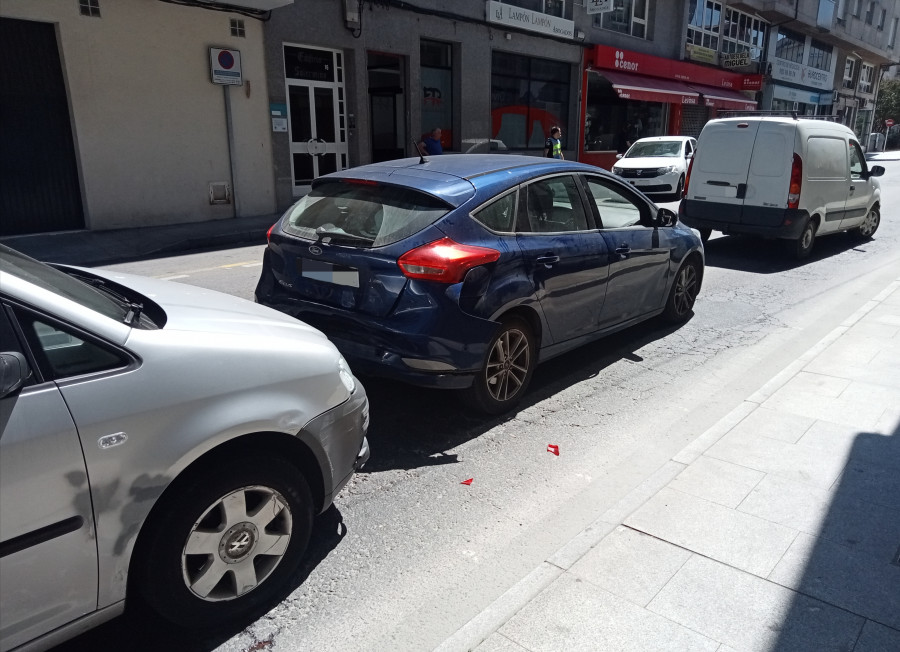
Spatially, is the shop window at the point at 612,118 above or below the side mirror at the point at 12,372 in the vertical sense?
above

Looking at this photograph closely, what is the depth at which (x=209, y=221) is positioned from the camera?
13461 mm

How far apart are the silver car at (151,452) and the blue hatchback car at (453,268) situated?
1.08 meters

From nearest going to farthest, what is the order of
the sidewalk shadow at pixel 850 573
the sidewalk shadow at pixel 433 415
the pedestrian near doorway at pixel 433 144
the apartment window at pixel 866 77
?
the sidewalk shadow at pixel 850 573 < the sidewalk shadow at pixel 433 415 < the pedestrian near doorway at pixel 433 144 < the apartment window at pixel 866 77

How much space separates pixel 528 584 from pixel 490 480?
988 millimetres

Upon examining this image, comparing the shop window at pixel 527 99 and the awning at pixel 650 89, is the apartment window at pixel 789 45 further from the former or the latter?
the shop window at pixel 527 99

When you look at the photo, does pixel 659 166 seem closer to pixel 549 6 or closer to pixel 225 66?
pixel 549 6

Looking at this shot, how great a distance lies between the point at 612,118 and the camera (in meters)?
25.2

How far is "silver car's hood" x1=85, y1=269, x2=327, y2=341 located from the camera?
102 inches

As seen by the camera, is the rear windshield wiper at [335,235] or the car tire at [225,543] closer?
the car tire at [225,543]

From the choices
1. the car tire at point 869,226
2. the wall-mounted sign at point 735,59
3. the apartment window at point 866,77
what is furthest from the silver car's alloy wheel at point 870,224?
the apartment window at point 866,77

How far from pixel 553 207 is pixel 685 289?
2.53 metres

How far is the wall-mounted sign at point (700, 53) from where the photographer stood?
28.1 meters

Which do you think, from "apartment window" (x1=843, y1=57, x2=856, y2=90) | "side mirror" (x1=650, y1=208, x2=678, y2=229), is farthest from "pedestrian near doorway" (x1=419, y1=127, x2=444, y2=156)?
"apartment window" (x1=843, y1=57, x2=856, y2=90)

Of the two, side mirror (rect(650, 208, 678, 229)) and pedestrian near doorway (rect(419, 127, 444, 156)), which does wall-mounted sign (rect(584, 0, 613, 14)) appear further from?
side mirror (rect(650, 208, 678, 229))
